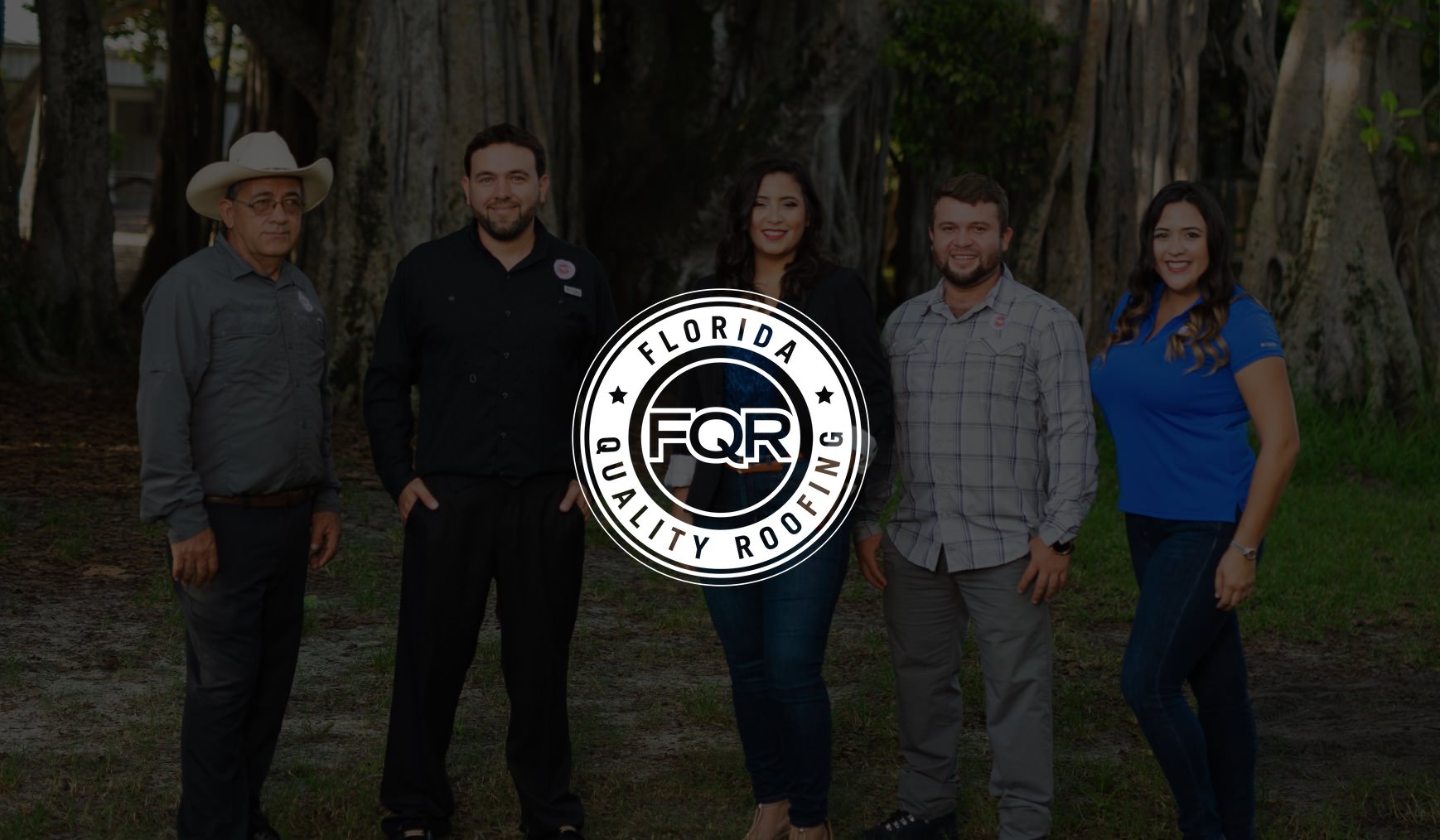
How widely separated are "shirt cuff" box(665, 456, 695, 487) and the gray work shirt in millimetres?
850

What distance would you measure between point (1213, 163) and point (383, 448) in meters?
18.2

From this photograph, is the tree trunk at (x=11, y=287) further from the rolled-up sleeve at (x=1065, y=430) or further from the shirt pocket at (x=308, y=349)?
the rolled-up sleeve at (x=1065, y=430)

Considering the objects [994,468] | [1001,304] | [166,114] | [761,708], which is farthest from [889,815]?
[166,114]

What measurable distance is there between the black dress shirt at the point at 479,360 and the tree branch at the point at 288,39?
8326 millimetres

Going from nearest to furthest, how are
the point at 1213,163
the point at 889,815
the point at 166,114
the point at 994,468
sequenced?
the point at 994,468 < the point at 889,815 < the point at 166,114 < the point at 1213,163

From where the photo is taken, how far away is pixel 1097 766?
4934 millimetres

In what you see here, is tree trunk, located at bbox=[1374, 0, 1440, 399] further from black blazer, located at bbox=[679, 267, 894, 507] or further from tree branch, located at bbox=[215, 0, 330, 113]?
black blazer, located at bbox=[679, 267, 894, 507]

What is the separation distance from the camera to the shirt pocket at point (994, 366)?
3.85m

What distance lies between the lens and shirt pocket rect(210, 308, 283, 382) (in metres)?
3.82

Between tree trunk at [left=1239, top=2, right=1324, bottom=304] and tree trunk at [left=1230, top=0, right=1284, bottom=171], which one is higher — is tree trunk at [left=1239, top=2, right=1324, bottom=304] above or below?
below

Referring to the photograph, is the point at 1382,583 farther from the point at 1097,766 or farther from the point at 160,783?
the point at 160,783

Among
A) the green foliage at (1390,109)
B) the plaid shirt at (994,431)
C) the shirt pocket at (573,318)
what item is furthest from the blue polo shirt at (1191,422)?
the green foliage at (1390,109)

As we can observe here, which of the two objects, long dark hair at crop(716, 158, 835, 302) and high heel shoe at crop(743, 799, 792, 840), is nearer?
long dark hair at crop(716, 158, 835, 302)

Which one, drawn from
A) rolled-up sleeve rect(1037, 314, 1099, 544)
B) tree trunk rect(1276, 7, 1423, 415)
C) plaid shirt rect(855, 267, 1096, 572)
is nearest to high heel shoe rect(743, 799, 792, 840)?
plaid shirt rect(855, 267, 1096, 572)
